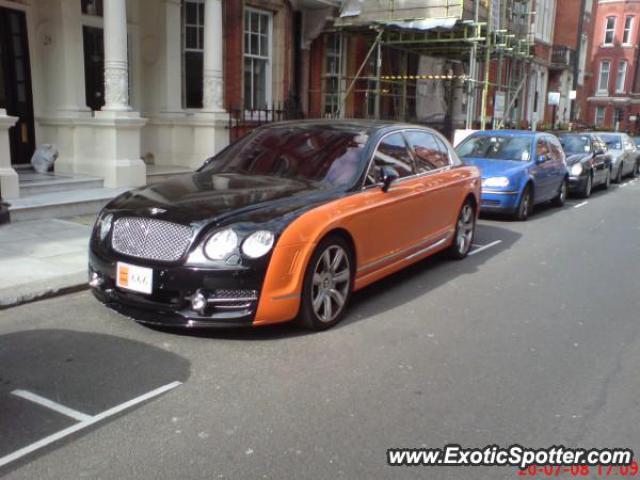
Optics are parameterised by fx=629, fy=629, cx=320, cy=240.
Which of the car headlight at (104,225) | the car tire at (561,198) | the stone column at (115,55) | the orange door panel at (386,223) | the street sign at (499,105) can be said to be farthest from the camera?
the street sign at (499,105)

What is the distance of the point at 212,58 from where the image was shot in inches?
494

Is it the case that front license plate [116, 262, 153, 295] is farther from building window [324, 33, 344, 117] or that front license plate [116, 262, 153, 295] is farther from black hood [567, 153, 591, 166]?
building window [324, 33, 344, 117]

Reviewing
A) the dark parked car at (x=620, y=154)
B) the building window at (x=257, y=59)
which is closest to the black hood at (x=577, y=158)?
the dark parked car at (x=620, y=154)

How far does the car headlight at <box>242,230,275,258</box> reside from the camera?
4535mm

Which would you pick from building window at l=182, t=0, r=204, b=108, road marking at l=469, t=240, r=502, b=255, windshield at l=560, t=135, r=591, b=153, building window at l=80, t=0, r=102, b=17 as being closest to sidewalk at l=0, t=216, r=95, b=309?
building window at l=80, t=0, r=102, b=17

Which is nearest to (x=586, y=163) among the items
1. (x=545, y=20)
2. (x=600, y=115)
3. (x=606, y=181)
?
(x=606, y=181)

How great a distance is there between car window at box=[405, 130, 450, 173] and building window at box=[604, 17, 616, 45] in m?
57.4

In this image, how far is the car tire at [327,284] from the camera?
4906 millimetres

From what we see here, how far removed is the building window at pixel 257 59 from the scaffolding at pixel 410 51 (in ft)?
8.02

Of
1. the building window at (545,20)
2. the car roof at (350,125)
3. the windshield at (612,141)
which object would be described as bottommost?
the windshield at (612,141)

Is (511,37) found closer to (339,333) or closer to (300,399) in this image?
(339,333)

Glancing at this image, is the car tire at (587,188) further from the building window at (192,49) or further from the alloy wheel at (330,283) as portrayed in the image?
the alloy wheel at (330,283)

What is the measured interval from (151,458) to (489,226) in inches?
331

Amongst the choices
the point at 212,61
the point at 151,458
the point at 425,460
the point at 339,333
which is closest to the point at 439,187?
the point at 339,333
